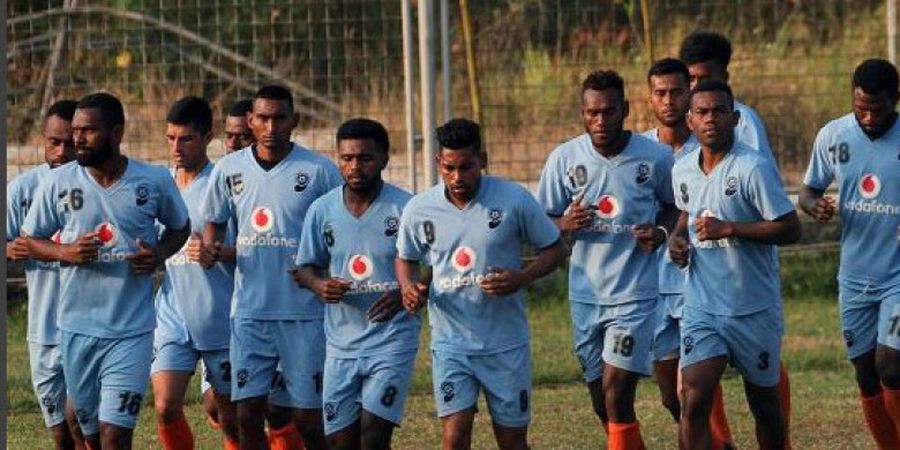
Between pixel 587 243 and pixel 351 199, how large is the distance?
159 centimetres

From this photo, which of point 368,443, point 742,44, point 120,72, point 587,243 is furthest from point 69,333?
point 742,44

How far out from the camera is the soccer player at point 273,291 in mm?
13305

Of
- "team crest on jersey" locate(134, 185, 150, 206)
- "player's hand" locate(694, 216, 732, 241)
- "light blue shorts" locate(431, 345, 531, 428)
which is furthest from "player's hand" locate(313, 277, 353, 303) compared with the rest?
"player's hand" locate(694, 216, 732, 241)

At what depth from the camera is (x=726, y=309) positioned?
12.7 meters

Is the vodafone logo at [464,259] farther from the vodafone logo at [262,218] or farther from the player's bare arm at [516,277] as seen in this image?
the vodafone logo at [262,218]

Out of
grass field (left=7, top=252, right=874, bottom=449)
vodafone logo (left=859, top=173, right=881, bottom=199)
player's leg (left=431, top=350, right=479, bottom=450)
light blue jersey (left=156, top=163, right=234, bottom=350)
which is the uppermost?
vodafone logo (left=859, top=173, right=881, bottom=199)

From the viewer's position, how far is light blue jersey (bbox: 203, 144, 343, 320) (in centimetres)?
1333

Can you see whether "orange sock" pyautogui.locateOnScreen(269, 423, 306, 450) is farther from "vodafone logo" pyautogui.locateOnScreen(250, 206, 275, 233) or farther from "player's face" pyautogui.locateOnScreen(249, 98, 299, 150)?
"player's face" pyautogui.locateOnScreen(249, 98, 299, 150)

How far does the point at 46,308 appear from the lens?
13523mm

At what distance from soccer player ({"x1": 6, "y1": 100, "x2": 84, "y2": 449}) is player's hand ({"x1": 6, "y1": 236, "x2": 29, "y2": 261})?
0.32 m

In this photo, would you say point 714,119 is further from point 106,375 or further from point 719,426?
point 106,375

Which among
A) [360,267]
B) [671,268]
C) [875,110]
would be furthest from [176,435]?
[875,110]

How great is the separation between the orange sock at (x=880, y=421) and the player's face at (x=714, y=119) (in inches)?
76.2

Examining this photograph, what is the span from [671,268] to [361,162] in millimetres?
2565
